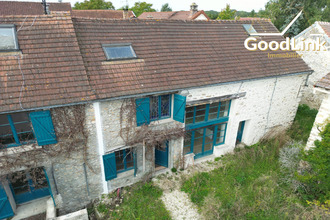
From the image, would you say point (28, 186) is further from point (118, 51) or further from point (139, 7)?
point (139, 7)

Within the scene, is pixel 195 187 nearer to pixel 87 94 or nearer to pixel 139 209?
pixel 139 209

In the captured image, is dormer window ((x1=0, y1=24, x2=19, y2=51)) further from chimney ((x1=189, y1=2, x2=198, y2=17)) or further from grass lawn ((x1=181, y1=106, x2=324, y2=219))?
chimney ((x1=189, y1=2, x2=198, y2=17))

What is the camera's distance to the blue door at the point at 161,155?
383 inches

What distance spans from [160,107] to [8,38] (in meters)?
5.84

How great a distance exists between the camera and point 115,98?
734cm

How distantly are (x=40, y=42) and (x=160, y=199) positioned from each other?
7568 millimetres

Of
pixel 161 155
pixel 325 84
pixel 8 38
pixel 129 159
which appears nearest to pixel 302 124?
pixel 325 84

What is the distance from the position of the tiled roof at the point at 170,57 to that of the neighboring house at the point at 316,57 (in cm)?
540

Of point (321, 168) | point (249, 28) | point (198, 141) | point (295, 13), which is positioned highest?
point (295, 13)

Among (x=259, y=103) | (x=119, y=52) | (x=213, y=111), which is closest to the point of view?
(x=119, y=52)

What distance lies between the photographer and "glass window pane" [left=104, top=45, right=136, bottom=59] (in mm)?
8406

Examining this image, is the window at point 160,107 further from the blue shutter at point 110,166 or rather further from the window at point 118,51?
the blue shutter at point 110,166

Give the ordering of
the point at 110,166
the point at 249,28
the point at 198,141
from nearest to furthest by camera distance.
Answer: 1. the point at 110,166
2. the point at 198,141
3. the point at 249,28

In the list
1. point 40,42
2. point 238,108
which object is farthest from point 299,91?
point 40,42
